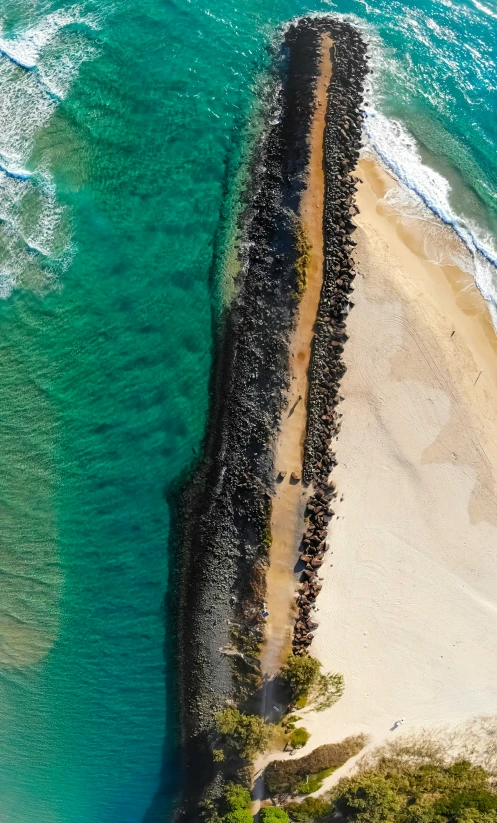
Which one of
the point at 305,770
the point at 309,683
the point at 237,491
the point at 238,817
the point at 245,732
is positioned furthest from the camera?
the point at 237,491

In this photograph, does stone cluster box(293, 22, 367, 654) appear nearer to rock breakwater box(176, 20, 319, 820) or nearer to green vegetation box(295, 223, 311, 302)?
green vegetation box(295, 223, 311, 302)

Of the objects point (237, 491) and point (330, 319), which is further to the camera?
point (330, 319)

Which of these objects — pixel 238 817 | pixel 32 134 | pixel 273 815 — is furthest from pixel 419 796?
pixel 32 134

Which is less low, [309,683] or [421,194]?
[421,194]

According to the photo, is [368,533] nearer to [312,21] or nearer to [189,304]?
[189,304]

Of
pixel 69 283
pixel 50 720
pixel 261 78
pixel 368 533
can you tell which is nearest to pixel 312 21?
pixel 261 78

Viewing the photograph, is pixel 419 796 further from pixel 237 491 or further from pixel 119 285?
pixel 119 285

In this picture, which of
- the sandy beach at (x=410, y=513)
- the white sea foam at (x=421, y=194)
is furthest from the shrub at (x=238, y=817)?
the white sea foam at (x=421, y=194)
